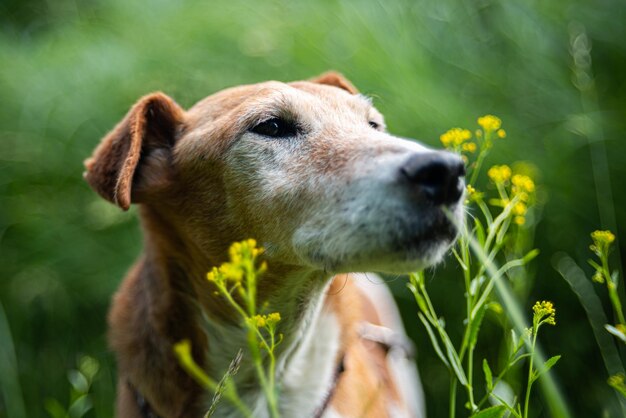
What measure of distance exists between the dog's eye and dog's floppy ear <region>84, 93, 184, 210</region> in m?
0.44

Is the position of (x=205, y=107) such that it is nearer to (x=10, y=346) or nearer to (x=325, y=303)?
(x=325, y=303)

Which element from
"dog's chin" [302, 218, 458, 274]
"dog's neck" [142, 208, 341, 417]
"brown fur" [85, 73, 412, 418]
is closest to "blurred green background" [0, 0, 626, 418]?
"brown fur" [85, 73, 412, 418]

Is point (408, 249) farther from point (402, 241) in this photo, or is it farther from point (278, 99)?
point (278, 99)

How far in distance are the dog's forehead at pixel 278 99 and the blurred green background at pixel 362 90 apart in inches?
66.4

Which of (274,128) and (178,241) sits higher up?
(274,128)

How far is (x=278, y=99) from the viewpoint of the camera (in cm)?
259

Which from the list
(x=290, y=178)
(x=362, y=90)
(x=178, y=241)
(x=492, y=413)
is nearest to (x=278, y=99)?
(x=290, y=178)

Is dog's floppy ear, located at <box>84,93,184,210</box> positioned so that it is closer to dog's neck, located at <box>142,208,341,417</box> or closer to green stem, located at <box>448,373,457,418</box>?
dog's neck, located at <box>142,208,341,417</box>

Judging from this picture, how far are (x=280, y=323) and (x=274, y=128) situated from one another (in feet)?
2.24

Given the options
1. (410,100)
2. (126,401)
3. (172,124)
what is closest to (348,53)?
(410,100)

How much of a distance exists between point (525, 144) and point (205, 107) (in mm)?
2203

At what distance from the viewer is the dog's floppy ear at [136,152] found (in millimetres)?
2629

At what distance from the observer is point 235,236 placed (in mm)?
2590

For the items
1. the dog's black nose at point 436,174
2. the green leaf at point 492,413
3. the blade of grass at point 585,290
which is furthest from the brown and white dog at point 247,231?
the blade of grass at point 585,290
